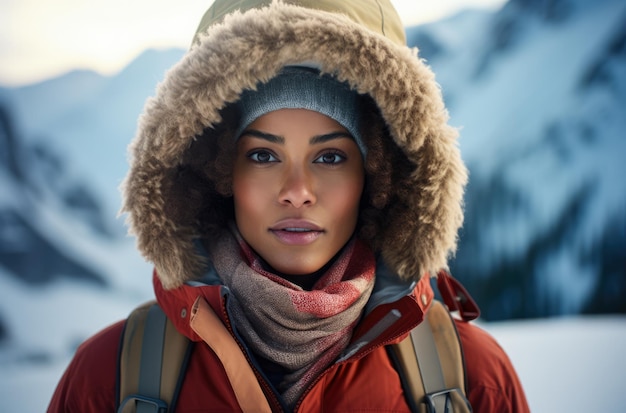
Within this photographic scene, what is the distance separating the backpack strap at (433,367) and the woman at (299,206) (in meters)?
0.03

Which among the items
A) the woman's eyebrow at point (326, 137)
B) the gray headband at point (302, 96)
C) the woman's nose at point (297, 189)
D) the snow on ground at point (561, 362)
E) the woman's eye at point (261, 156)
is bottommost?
the snow on ground at point (561, 362)

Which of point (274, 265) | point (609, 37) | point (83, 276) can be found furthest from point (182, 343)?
point (609, 37)

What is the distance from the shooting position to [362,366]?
1000mm

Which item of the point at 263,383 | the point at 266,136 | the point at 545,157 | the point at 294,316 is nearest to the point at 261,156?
the point at 266,136

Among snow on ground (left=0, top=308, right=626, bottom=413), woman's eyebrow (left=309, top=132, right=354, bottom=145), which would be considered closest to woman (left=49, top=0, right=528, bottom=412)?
woman's eyebrow (left=309, top=132, right=354, bottom=145)

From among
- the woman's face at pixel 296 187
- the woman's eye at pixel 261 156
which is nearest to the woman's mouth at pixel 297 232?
the woman's face at pixel 296 187

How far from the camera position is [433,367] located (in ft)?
3.28

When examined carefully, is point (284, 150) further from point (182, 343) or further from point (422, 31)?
point (422, 31)

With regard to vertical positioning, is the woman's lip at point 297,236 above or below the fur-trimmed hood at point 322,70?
below

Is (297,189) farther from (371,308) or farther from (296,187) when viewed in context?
(371,308)

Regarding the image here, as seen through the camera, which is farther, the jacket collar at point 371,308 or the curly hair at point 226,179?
the curly hair at point 226,179

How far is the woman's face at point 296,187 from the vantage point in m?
1.02

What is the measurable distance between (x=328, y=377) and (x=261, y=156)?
1.55 feet

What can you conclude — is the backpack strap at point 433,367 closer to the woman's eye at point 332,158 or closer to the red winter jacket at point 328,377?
the red winter jacket at point 328,377
